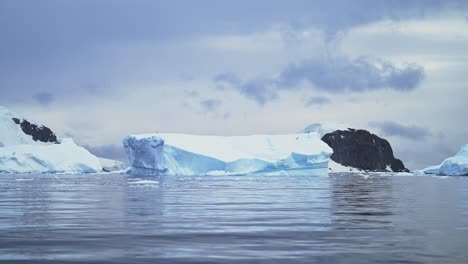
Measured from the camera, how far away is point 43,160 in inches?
3760

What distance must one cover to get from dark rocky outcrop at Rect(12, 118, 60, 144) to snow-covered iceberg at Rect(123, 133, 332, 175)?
3732 inches

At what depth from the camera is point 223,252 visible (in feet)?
31.1

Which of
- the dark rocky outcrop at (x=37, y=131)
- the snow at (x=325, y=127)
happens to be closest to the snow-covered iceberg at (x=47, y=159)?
the dark rocky outcrop at (x=37, y=131)

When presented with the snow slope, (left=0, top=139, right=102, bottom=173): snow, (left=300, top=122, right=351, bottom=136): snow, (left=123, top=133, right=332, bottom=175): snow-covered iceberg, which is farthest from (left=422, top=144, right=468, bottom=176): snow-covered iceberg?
the snow slope

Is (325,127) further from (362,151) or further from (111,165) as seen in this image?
(111,165)

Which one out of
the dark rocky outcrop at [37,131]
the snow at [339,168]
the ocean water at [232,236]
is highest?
the dark rocky outcrop at [37,131]

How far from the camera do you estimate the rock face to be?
155 metres

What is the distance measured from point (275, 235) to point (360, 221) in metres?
3.50

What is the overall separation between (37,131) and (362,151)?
7982cm

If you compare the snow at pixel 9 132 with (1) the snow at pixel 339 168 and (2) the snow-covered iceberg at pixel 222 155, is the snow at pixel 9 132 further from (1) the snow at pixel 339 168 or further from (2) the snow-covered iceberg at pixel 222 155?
(2) the snow-covered iceberg at pixel 222 155

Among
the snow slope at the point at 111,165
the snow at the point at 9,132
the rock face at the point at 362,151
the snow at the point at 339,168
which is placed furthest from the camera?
the snow at the point at 339,168

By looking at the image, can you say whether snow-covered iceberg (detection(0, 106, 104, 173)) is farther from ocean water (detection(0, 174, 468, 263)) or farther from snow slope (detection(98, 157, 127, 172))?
ocean water (detection(0, 174, 468, 263))

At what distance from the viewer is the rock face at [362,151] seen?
155 meters

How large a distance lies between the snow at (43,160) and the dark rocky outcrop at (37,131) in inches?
2339
